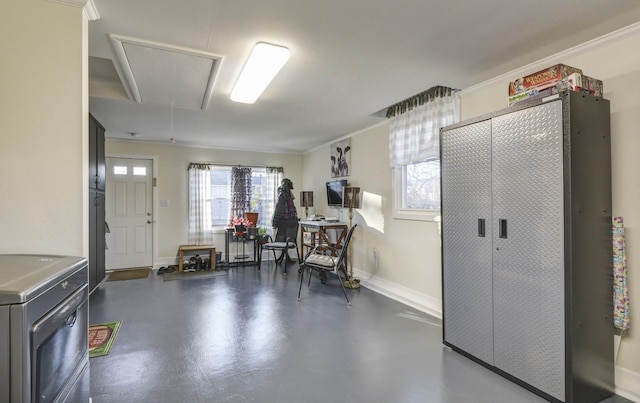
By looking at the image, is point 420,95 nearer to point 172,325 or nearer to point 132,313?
point 172,325

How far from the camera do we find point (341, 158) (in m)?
5.35

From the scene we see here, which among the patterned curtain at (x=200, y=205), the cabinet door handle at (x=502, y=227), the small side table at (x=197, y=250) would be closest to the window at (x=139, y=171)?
the patterned curtain at (x=200, y=205)

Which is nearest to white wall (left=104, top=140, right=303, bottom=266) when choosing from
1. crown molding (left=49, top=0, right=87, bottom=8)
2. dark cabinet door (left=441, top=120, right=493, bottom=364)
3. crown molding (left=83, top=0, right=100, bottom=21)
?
crown molding (left=83, top=0, right=100, bottom=21)

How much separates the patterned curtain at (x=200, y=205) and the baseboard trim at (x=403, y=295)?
3.16 m

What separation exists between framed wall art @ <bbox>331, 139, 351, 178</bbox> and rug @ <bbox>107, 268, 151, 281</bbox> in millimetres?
3602

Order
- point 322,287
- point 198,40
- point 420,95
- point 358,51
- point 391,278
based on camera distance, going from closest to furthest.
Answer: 1. point 198,40
2. point 358,51
3. point 420,95
4. point 391,278
5. point 322,287

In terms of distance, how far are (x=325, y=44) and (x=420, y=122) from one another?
1.63m

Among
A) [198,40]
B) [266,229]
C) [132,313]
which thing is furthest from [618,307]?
[266,229]

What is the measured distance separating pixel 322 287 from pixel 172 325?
2038 millimetres

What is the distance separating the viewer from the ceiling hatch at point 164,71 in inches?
88.0

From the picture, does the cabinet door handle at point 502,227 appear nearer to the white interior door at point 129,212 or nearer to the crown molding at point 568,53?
the crown molding at point 568,53

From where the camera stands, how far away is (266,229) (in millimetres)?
6527

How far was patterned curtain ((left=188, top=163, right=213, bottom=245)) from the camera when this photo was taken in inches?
236

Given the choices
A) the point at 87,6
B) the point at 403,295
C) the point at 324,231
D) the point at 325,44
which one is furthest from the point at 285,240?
the point at 87,6
